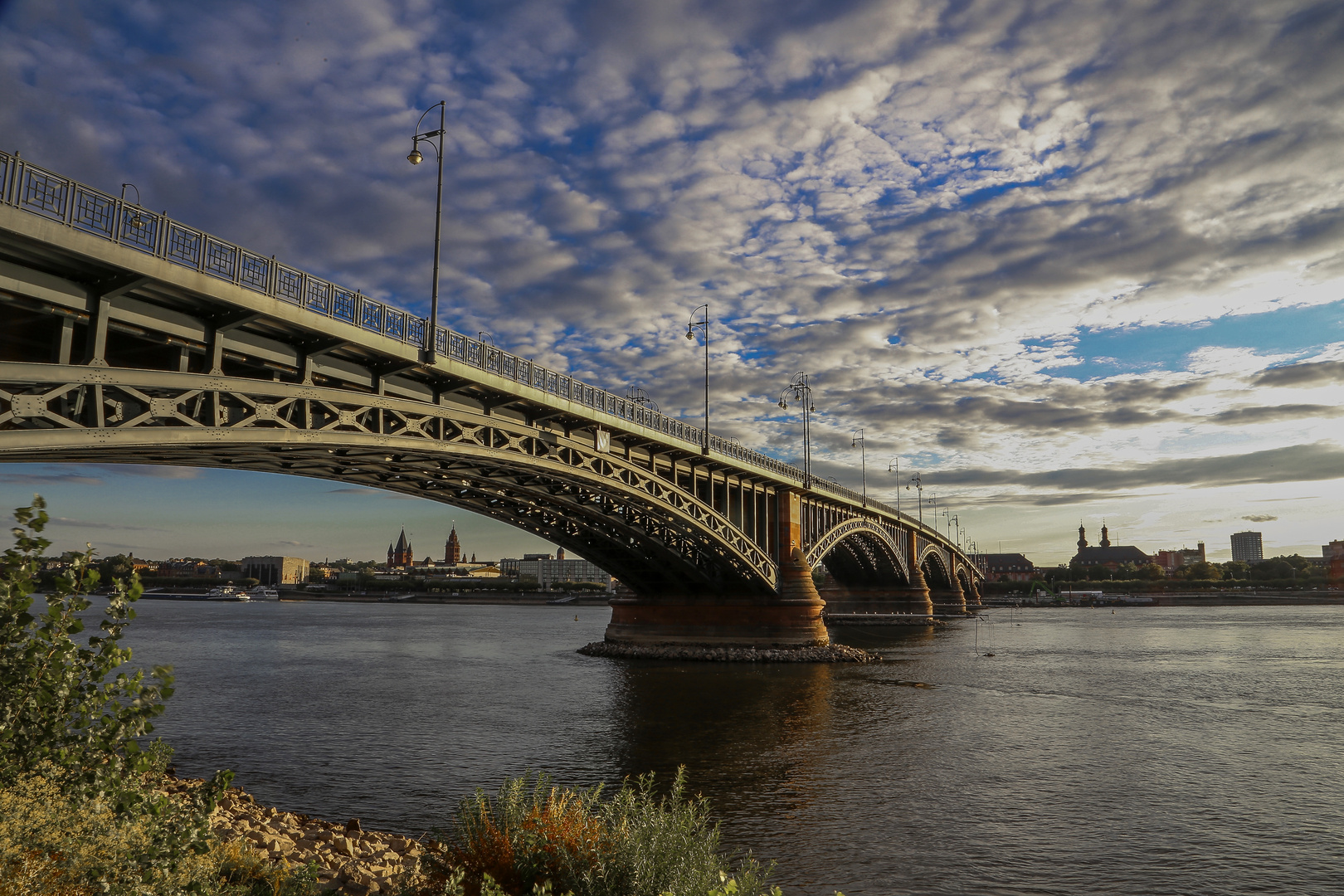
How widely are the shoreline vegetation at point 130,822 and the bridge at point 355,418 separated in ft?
25.1

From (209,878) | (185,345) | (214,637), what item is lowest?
(214,637)

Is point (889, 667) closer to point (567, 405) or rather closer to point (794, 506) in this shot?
point (794, 506)

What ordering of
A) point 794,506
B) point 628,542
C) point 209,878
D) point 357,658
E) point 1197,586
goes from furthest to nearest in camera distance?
point 1197,586 < point 794,506 < point 357,658 < point 628,542 < point 209,878

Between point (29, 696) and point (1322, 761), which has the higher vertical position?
point (29, 696)

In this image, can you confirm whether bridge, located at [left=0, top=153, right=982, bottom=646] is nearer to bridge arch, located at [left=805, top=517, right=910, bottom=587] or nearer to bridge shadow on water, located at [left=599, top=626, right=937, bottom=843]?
bridge shadow on water, located at [left=599, top=626, right=937, bottom=843]

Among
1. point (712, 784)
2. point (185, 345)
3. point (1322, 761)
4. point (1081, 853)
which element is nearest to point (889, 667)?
point (1322, 761)

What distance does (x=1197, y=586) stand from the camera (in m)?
182

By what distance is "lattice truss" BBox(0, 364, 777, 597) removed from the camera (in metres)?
15.1

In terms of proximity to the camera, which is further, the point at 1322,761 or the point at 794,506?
the point at 794,506

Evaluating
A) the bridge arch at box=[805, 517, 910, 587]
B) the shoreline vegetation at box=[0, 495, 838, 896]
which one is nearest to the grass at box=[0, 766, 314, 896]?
the shoreline vegetation at box=[0, 495, 838, 896]

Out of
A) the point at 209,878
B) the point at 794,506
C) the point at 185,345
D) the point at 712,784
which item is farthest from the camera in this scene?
the point at 794,506

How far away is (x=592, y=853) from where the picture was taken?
846 cm

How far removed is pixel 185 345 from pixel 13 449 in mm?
5142

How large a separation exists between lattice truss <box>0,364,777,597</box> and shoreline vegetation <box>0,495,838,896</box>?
764cm
